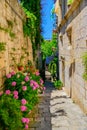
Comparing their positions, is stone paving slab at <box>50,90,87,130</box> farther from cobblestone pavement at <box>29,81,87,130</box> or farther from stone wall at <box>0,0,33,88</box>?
stone wall at <box>0,0,33,88</box>

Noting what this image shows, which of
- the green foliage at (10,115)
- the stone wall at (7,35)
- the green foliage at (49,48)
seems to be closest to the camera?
the green foliage at (10,115)

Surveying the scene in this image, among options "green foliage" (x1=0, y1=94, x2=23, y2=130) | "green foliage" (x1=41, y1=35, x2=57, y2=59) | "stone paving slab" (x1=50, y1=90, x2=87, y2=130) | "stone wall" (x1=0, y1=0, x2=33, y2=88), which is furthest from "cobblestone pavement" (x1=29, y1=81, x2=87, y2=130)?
"green foliage" (x1=41, y1=35, x2=57, y2=59)

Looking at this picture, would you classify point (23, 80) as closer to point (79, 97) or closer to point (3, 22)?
point (3, 22)

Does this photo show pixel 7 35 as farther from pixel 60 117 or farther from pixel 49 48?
pixel 49 48

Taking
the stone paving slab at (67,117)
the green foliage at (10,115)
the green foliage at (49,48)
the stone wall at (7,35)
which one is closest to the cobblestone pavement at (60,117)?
the stone paving slab at (67,117)

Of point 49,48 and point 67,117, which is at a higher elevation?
point 49,48

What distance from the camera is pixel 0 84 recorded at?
6.36 metres

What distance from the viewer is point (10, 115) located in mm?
4613

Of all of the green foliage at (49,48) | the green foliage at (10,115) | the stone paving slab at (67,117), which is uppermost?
the green foliage at (49,48)

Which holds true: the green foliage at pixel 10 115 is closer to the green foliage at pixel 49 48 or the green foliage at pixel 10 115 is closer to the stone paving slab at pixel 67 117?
the stone paving slab at pixel 67 117

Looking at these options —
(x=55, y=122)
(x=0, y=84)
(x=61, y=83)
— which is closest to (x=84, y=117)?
(x=55, y=122)

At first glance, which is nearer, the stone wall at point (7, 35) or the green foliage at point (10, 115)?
the green foliage at point (10, 115)

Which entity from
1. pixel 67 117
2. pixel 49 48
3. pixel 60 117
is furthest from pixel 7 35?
pixel 49 48

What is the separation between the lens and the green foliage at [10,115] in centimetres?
450
